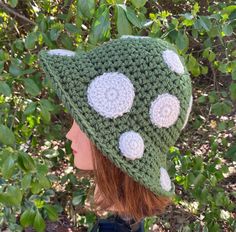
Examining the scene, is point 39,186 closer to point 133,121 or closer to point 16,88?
point 133,121

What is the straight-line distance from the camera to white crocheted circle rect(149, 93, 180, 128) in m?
1.33

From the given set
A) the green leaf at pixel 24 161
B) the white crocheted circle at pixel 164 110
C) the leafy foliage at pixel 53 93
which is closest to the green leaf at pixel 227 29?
the leafy foliage at pixel 53 93

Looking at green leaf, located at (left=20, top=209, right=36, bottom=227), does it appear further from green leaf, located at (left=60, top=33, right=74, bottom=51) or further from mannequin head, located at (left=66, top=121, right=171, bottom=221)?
green leaf, located at (left=60, top=33, right=74, bottom=51)

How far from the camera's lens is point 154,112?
1.33m

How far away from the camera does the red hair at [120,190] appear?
4.52 feet

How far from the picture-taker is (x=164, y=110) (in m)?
1.34

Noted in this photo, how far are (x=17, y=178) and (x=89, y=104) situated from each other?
21.5 inches

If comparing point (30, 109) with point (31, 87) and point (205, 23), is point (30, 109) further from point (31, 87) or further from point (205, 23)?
point (205, 23)

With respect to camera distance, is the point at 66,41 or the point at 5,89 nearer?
the point at 5,89

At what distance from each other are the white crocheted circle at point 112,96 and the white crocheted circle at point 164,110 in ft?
0.25

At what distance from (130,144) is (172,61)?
291mm

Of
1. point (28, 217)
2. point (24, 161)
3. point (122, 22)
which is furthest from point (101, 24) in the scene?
point (28, 217)

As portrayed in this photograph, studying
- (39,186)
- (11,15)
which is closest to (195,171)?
(39,186)

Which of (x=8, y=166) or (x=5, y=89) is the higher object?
(x=5, y=89)
